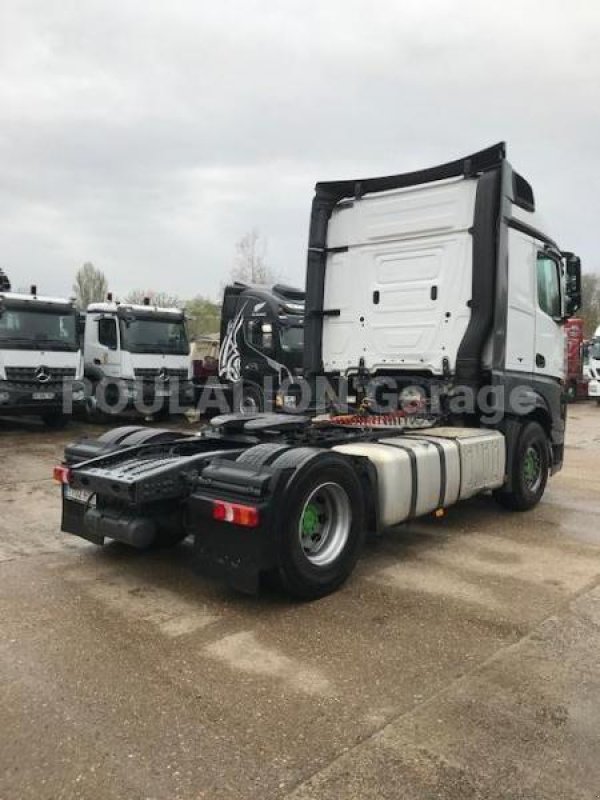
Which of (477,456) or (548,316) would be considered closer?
(477,456)

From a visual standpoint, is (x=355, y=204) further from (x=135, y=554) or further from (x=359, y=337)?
(x=135, y=554)

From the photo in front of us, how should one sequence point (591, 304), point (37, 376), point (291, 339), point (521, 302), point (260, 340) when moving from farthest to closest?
point (591, 304) → point (260, 340) → point (291, 339) → point (37, 376) → point (521, 302)

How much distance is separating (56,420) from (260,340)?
4680 mm

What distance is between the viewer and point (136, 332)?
15312mm

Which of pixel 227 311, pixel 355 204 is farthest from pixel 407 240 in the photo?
pixel 227 311

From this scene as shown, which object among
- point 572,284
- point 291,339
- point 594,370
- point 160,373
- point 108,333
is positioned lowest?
point 160,373

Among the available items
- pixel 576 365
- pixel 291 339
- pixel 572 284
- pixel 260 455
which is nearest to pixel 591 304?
pixel 576 365

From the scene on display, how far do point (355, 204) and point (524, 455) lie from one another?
125 inches

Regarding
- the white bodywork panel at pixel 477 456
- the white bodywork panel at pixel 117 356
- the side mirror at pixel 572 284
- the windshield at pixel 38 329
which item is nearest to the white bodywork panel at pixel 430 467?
the white bodywork panel at pixel 477 456

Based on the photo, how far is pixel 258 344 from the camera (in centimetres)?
1452

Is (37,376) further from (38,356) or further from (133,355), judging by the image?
(133,355)

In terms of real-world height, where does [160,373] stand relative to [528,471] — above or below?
above

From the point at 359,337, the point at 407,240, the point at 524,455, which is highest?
the point at 407,240

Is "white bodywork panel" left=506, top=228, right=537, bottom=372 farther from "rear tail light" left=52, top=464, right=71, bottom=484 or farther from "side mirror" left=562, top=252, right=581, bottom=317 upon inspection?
"rear tail light" left=52, top=464, right=71, bottom=484
